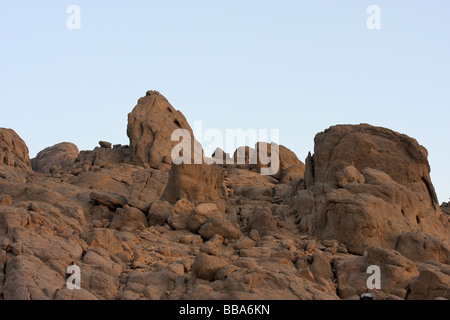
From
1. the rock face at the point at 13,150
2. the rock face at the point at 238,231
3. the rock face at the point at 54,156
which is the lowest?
the rock face at the point at 238,231

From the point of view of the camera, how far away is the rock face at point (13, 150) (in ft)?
116

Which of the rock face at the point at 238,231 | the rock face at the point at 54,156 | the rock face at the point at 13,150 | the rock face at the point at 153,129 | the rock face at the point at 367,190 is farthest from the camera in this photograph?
the rock face at the point at 54,156

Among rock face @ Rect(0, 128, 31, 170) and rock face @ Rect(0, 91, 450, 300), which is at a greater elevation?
rock face @ Rect(0, 128, 31, 170)

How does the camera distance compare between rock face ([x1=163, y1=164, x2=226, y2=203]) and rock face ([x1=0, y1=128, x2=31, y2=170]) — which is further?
rock face ([x1=0, y1=128, x2=31, y2=170])

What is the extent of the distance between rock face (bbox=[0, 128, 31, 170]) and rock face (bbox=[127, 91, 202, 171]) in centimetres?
637

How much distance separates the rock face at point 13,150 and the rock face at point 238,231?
3901mm

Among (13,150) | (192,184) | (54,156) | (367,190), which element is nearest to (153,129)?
(13,150)

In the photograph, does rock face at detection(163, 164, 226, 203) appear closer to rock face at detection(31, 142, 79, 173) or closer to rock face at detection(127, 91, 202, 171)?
rock face at detection(127, 91, 202, 171)

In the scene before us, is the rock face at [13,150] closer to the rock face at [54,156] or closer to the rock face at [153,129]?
the rock face at [153,129]

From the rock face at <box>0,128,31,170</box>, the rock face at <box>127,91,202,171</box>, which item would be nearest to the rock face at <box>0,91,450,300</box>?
the rock face at <box>127,91,202,171</box>

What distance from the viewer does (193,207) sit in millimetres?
22734

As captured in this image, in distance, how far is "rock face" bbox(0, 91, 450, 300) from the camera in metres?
15.4

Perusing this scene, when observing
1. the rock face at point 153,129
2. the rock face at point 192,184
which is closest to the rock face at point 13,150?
the rock face at point 153,129

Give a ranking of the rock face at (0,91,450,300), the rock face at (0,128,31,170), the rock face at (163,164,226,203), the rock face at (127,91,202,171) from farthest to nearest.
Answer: the rock face at (0,128,31,170), the rock face at (127,91,202,171), the rock face at (163,164,226,203), the rock face at (0,91,450,300)
